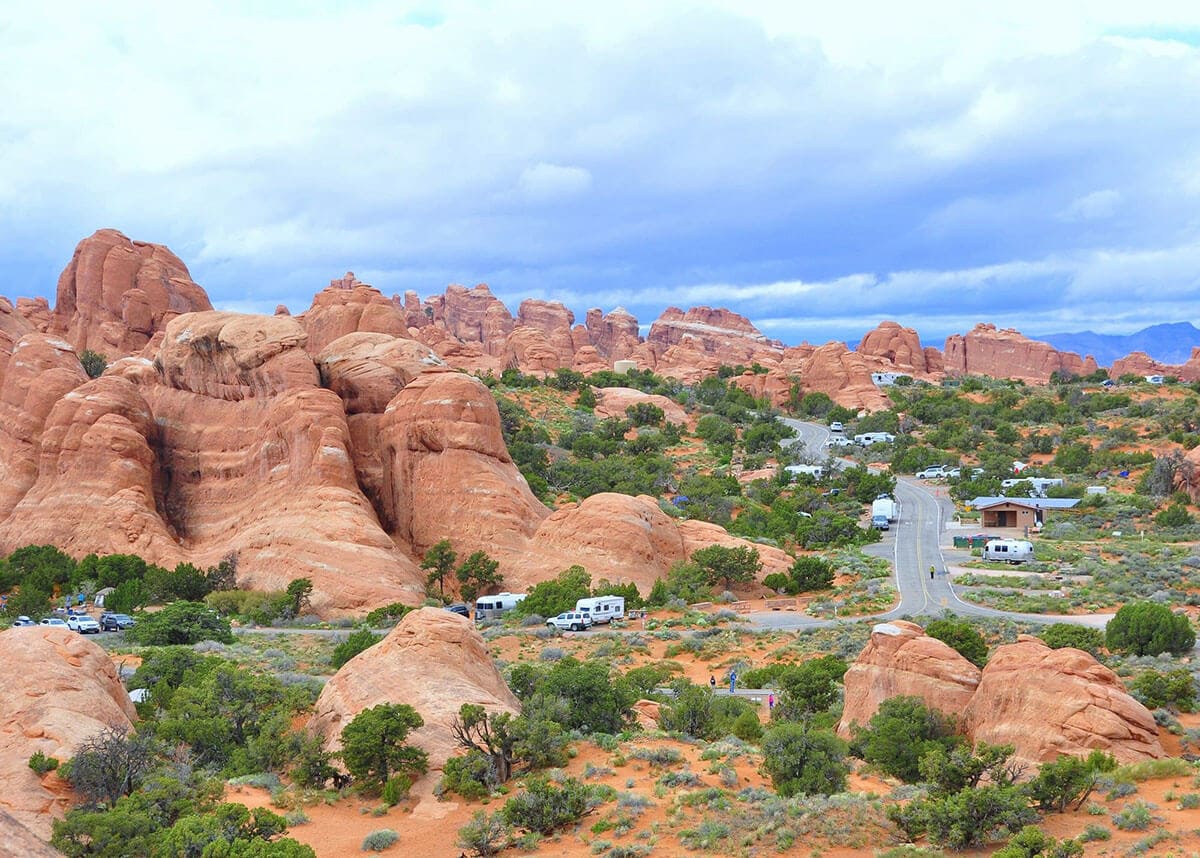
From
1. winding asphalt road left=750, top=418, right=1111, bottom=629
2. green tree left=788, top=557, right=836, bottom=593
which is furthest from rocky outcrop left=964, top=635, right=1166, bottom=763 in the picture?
green tree left=788, top=557, right=836, bottom=593

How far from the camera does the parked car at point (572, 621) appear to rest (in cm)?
4553

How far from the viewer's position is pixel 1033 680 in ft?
83.9

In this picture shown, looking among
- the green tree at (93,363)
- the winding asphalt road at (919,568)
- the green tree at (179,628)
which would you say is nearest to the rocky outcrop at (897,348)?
the winding asphalt road at (919,568)

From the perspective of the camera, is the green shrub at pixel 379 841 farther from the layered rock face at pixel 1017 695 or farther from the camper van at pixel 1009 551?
the camper van at pixel 1009 551

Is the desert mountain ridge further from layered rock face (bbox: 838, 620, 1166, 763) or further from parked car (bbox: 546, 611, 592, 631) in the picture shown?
layered rock face (bbox: 838, 620, 1166, 763)

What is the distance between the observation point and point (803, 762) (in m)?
23.0

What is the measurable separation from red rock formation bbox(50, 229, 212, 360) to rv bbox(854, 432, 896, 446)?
6870cm

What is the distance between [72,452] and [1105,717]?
50.1 metres

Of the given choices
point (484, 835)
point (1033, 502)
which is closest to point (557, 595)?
point (484, 835)

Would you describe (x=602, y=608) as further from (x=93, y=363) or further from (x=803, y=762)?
(x=93, y=363)

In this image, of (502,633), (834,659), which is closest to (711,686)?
(834,659)

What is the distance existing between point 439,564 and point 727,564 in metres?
14.4

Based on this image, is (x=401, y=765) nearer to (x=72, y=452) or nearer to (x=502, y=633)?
(x=502, y=633)

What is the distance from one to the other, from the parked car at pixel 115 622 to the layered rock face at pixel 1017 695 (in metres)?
30.2
